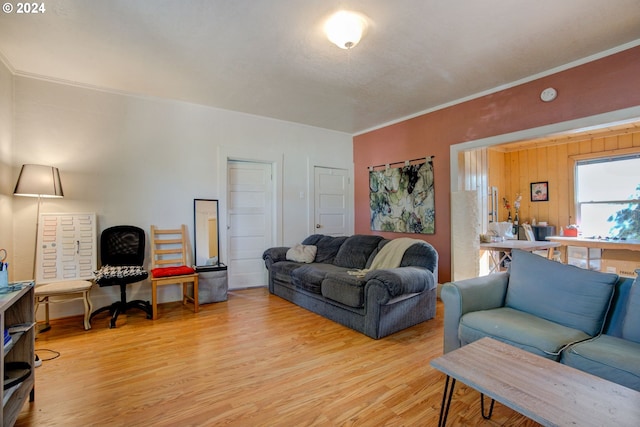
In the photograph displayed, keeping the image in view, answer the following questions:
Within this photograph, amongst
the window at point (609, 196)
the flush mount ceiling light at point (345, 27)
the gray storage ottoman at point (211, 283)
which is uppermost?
the flush mount ceiling light at point (345, 27)

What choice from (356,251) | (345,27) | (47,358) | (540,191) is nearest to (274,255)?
(356,251)

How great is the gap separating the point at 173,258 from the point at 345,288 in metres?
2.38

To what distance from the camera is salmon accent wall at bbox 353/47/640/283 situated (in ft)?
8.80

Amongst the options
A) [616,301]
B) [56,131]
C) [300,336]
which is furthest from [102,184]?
[616,301]

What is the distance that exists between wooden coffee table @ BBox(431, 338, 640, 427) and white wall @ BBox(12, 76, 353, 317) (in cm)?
364

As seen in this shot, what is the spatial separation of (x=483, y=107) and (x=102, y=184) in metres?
4.70

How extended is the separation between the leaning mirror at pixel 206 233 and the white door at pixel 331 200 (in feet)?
5.77

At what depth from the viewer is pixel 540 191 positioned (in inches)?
224

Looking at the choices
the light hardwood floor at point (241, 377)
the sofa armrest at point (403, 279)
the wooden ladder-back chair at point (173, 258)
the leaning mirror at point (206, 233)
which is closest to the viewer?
the light hardwood floor at point (241, 377)

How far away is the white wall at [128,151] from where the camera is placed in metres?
3.17

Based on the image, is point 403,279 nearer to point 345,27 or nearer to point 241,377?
point 241,377

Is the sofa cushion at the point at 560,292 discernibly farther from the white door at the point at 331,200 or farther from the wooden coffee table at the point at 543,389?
the white door at the point at 331,200

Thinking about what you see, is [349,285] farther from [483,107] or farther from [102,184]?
[102,184]

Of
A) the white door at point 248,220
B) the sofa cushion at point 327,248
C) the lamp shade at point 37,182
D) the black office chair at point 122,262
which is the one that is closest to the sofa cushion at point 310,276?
the sofa cushion at point 327,248
